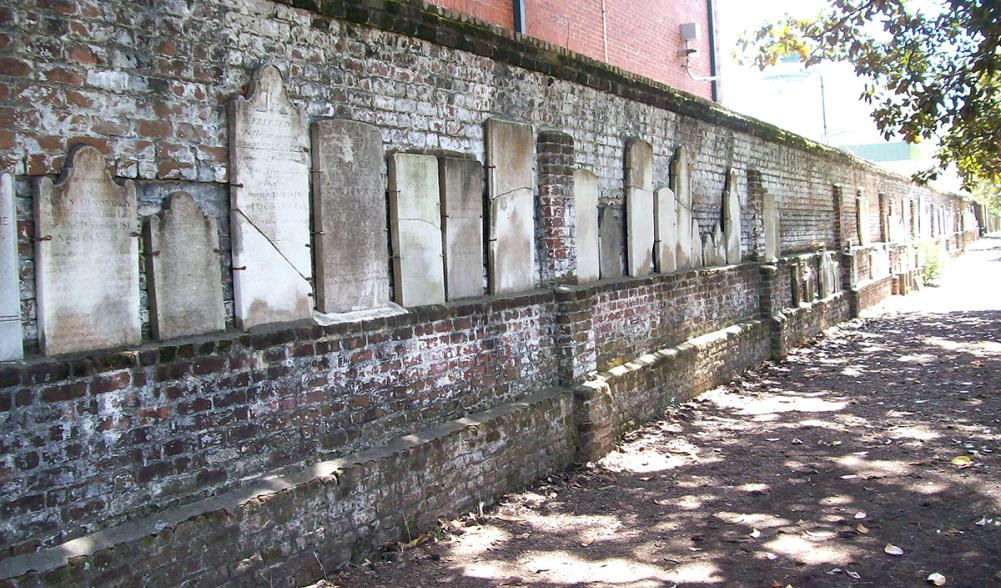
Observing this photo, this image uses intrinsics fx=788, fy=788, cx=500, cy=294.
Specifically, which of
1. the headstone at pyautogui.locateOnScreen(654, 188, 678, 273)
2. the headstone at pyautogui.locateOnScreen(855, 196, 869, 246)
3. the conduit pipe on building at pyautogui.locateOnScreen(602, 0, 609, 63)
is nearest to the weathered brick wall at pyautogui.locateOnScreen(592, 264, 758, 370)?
the headstone at pyautogui.locateOnScreen(654, 188, 678, 273)

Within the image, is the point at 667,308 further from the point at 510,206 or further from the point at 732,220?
the point at 510,206

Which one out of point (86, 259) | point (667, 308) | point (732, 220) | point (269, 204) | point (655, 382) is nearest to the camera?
Result: point (86, 259)

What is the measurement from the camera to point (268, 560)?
13.4ft

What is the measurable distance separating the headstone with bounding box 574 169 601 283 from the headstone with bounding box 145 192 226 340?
12.5ft

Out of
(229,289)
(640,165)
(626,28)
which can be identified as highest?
(626,28)

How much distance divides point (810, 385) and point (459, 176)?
651 centimetres

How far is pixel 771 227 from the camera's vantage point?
12.4 meters

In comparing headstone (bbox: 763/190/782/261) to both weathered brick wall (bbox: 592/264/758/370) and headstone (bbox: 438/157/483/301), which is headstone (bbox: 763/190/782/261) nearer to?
weathered brick wall (bbox: 592/264/758/370)

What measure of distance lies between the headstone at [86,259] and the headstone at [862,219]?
58.6ft

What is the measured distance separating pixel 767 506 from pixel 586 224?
9.62 feet

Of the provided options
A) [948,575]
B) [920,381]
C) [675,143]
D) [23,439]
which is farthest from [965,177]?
[23,439]

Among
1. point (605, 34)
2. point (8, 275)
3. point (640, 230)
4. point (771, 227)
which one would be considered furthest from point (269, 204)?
point (771, 227)

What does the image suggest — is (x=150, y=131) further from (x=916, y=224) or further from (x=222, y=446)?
(x=916, y=224)

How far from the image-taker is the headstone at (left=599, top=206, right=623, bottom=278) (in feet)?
25.2
